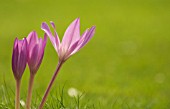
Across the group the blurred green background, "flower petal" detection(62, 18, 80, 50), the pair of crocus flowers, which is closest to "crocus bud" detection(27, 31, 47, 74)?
the pair of crocus flowers

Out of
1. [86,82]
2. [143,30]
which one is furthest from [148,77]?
[143,30]

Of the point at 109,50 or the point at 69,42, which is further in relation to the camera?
the point at 109,50

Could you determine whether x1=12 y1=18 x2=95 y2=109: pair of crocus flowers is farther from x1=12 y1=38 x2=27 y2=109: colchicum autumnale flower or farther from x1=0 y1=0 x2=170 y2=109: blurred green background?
x1=0 y1=0 x2=170 y2=109: blurred green background

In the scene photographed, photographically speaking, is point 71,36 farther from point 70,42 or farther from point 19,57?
point 19,57

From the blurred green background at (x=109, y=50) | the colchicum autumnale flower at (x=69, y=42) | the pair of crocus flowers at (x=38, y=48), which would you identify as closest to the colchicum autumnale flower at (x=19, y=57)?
the pair of crocus flowers at (x=38, y=48)

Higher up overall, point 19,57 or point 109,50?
point 109,50

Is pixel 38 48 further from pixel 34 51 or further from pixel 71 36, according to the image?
pixel 71 36

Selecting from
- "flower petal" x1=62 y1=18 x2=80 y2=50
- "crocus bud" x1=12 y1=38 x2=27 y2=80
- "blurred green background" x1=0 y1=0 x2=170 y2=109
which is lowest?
"crocus bud" x1=12 y1=38 x2=27 y2=80

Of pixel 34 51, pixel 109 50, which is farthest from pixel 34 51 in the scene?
pixel 109 50
